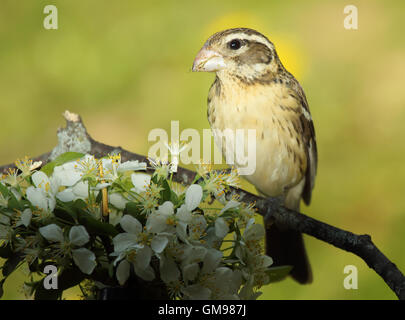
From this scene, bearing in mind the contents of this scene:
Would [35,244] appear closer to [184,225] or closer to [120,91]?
[184,225]

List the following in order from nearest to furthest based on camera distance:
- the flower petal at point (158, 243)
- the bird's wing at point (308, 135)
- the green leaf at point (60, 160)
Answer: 1. the flower petal at point (158, 243)
2. the green leaf at point (60, 160)
3. the bird's wing at point (308, 135)

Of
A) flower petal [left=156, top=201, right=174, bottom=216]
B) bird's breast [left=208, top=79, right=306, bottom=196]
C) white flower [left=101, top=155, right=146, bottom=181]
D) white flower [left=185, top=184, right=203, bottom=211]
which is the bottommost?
flower petal [left=156, top=201, right=174, bottom=216]

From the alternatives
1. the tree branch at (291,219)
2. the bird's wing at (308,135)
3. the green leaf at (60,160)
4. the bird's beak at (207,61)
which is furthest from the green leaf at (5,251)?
the bird's wing at (308,135)

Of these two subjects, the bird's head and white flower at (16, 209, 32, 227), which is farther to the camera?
the bird's head

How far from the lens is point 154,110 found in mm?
1589

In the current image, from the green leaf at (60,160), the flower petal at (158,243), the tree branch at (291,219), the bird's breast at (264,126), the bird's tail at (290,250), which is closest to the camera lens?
the flower petal at (158,243)

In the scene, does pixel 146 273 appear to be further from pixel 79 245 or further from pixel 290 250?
pixel 290 250

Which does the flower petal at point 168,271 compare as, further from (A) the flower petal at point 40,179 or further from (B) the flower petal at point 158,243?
(A) the flower petal at point 40,179

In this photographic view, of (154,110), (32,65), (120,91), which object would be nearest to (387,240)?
(154,110)

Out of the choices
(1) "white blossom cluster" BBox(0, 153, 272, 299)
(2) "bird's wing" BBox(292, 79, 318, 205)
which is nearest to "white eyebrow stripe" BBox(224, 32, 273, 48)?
(2) "bird's wing" BBox(292, 79, 318, 205)

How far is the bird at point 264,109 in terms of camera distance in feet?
3.65

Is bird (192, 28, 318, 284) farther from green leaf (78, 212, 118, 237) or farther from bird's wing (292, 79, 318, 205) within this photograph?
green leaf (78, 212, 118, 237)

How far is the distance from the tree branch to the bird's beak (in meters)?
0.21

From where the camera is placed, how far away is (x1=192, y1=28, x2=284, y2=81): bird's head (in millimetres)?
1062
